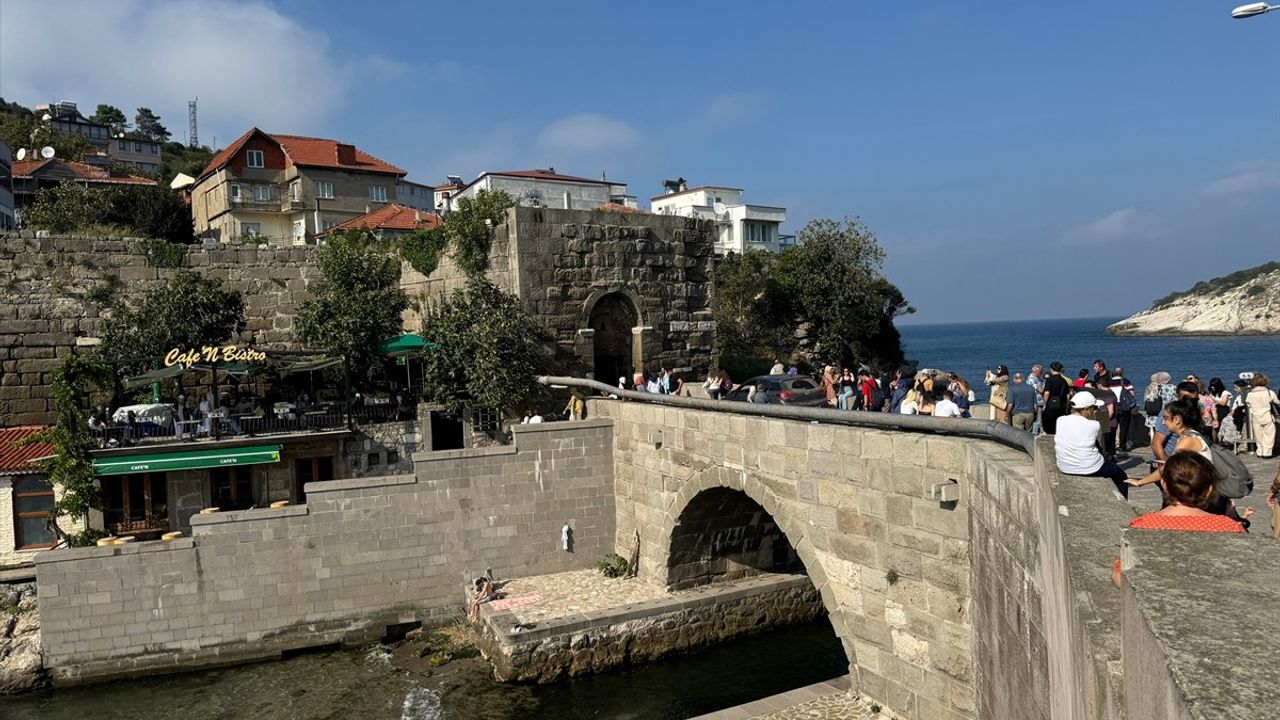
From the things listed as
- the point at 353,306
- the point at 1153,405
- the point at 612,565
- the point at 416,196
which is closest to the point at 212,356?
the point at 353,306

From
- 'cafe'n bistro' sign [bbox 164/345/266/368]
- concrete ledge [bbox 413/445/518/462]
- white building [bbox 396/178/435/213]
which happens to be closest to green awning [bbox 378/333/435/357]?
'cafe'n bistro' sign [bbox 164/345/266/368]

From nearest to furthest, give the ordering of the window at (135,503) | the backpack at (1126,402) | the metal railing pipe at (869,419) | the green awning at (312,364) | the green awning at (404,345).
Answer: the metal railing pipe at (869,419) → the backpack at (1126,402) → the window at (135,503) → the green awning at (312,364) → the green awning at (404,345)

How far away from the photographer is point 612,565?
19078 mm

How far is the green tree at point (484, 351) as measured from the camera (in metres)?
20.7

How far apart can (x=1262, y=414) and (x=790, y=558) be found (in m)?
9.71

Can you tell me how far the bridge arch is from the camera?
12273 mm

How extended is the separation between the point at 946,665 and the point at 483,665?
9490 millimetres

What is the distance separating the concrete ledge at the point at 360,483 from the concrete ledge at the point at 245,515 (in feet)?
1.61

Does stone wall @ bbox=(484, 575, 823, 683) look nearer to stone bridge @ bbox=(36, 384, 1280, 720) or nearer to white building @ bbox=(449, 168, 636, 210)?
stone bridge @ bbox=(36, 384, 1280, 720)

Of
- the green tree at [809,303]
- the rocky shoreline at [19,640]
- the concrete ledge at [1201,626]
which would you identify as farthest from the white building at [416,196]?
the concrete ledge at [1201,626]

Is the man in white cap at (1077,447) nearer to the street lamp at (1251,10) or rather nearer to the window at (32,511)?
the street lamp at (1251,10)

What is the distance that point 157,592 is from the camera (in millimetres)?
17047

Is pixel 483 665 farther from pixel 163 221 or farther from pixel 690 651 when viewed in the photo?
pixel 163 221

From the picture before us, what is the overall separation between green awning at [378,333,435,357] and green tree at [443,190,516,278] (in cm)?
232
